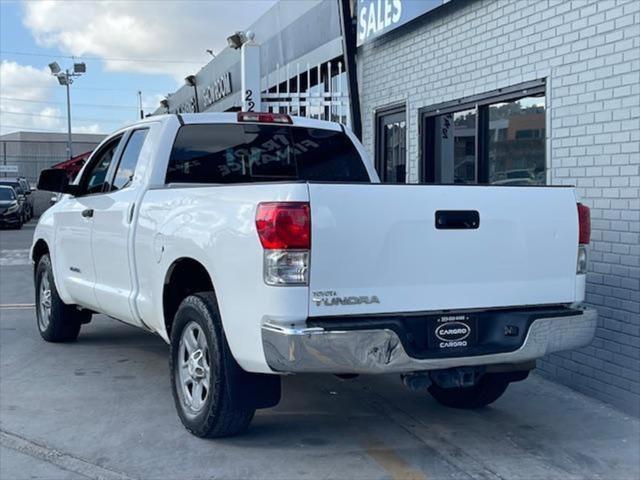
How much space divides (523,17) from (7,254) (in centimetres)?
1553

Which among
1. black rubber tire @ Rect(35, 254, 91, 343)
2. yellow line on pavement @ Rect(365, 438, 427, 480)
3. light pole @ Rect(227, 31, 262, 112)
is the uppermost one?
light pole @ Rect(227, 31, 262, 112)

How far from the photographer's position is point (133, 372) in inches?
284

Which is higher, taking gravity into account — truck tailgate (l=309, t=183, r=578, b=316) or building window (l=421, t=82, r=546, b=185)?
building window (l=421, t=82, r=546, b=185)

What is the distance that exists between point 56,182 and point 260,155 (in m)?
2.07

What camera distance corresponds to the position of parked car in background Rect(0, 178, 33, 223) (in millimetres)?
32184

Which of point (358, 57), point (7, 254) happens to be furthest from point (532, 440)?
point (7, 254)

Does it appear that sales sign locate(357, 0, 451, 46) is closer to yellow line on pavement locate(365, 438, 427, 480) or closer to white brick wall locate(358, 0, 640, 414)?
white brick wall locate(358, 0, 640, 414)

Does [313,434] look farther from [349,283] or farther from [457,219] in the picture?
[457,219]

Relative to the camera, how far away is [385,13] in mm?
9688

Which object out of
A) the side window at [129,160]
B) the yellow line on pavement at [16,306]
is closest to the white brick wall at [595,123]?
the side window at [129,160]

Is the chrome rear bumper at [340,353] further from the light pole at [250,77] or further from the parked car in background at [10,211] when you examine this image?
the parked car in background at [10,211]

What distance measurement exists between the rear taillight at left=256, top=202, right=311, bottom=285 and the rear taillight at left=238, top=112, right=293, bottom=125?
93.3 inches

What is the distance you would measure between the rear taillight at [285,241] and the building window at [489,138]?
3717mm

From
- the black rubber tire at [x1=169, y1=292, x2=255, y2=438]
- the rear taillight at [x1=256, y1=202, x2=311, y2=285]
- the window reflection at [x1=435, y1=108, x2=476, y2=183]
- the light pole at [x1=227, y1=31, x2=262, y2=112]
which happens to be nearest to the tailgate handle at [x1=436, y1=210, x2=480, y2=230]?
the rear taillight at [x1=256, y1=202, x2=311, y2=285]
